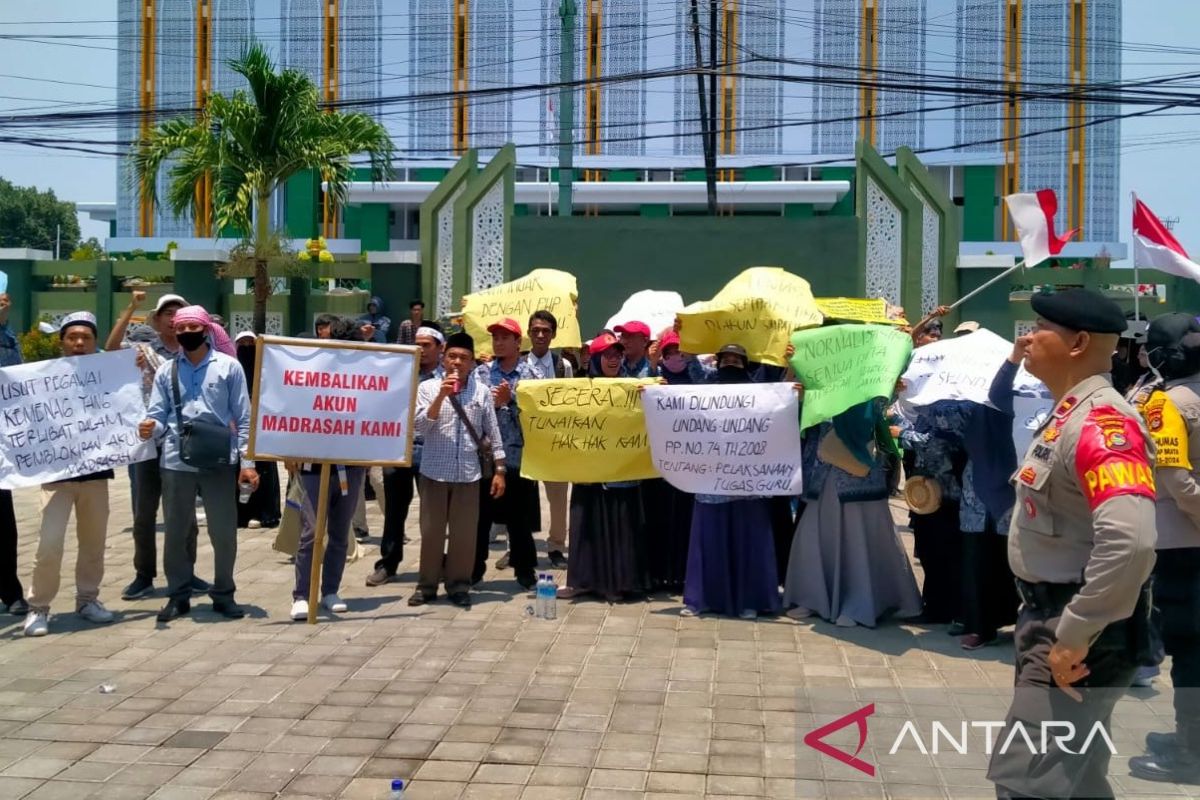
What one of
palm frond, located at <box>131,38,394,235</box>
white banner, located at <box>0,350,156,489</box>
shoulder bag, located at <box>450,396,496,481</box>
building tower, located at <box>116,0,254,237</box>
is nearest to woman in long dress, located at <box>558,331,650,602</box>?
shoulder bag, located at <box>450,396,496,481</box>

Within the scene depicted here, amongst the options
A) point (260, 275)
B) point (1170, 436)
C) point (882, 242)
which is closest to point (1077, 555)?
point (1170, 436)

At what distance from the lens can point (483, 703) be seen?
5.95 meters

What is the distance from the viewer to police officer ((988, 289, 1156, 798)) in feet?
10.6

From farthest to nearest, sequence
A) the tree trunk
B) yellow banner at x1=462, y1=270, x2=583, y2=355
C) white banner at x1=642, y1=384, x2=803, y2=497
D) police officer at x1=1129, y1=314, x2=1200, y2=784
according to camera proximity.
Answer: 1. the tree trunk
2. yellow banner at x1=462, y1=270, x2=583, y2=355
3. white banner at x1=642, y1=384, x2=803, y2=497
4. police officer at x1=1129, y1=314, x2=1200, y2=784

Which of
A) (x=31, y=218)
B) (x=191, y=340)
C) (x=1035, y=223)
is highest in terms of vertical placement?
(x=31, y=218)

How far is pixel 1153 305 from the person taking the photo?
1941 centimetres

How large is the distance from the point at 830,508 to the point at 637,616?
1.42 m

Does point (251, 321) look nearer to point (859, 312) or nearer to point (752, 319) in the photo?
point (752, 319)

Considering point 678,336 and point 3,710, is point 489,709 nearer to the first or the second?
point 3,710

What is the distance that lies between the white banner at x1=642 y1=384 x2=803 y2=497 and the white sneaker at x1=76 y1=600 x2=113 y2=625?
141 inches

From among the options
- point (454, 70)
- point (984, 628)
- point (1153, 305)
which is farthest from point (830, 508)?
point (454, 70)

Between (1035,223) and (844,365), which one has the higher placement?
(1035,223)

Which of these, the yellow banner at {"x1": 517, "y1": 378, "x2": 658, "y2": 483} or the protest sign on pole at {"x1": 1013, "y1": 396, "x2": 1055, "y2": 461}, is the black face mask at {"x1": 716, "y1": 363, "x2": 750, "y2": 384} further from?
the protest sign on pole at {"x1": 1013, "y1": 396, "x2": 1055, "y2": 461}

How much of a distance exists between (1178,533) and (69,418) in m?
6.21
